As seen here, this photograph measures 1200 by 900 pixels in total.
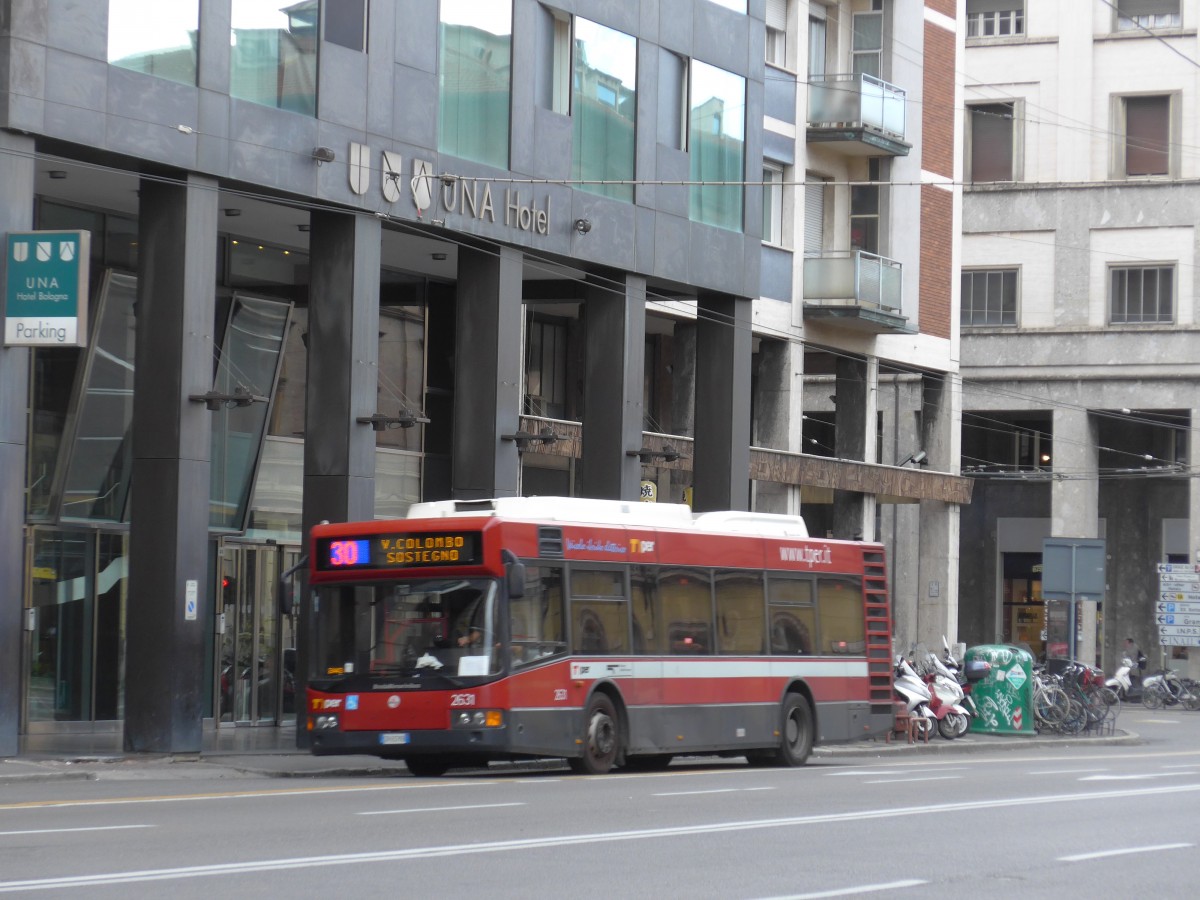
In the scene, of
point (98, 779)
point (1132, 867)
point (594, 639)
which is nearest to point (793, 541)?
point (594, 639)

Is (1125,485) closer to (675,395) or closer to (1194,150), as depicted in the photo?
(1194,150)

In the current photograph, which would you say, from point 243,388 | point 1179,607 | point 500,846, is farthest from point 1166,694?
point 500,846

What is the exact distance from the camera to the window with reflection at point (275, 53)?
950 inches

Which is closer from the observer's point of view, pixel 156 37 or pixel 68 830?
pixel 68 830

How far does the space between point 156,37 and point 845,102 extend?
2070 centimetres

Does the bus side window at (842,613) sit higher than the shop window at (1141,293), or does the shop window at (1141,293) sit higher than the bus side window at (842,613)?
the shop window at (1141,293)

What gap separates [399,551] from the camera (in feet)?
65.2

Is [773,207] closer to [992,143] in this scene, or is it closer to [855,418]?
[855,418]

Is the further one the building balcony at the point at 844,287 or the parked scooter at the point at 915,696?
the building balcony at the point at 844,287

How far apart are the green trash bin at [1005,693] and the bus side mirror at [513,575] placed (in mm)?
15517

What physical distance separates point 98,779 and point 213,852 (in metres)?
8.60

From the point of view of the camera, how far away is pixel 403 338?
32844 mm

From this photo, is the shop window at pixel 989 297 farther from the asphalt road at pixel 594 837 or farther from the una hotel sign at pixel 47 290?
the una hotel sign at pixel 47 290

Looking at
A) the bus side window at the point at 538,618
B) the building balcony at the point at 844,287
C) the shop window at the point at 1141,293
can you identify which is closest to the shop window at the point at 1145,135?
the shop window at the point at 1141,293
